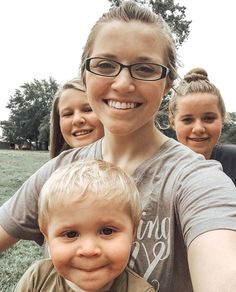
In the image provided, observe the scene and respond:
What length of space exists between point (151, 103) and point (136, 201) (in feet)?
1.56

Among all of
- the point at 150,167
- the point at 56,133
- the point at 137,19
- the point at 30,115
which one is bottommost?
the point at 30,115

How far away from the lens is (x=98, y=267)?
1597 mm

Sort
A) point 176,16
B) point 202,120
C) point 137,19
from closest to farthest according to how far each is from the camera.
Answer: point 137,19, point 202,120, point 176,16

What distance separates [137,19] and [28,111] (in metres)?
67.4

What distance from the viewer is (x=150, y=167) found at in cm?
190

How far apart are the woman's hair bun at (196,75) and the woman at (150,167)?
2329 mm

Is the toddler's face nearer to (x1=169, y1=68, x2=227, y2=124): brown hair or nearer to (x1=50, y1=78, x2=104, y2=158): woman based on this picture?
(x1=50, y1=78, x2=104, y2=158): woman

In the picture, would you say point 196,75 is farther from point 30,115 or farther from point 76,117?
point 30,115

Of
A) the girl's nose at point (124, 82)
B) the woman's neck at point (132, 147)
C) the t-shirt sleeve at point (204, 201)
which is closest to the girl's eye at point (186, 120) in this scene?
the woman's neck at point (132, 147)

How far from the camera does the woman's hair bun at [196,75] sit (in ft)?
14.8

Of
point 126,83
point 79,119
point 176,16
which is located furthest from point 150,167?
point 176,16

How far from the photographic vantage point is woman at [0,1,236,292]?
1498 mm

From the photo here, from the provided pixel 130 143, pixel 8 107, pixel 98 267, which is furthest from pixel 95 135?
pixel 8 107

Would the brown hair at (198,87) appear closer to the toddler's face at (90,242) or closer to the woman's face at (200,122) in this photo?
the woman's face at (200,122)
